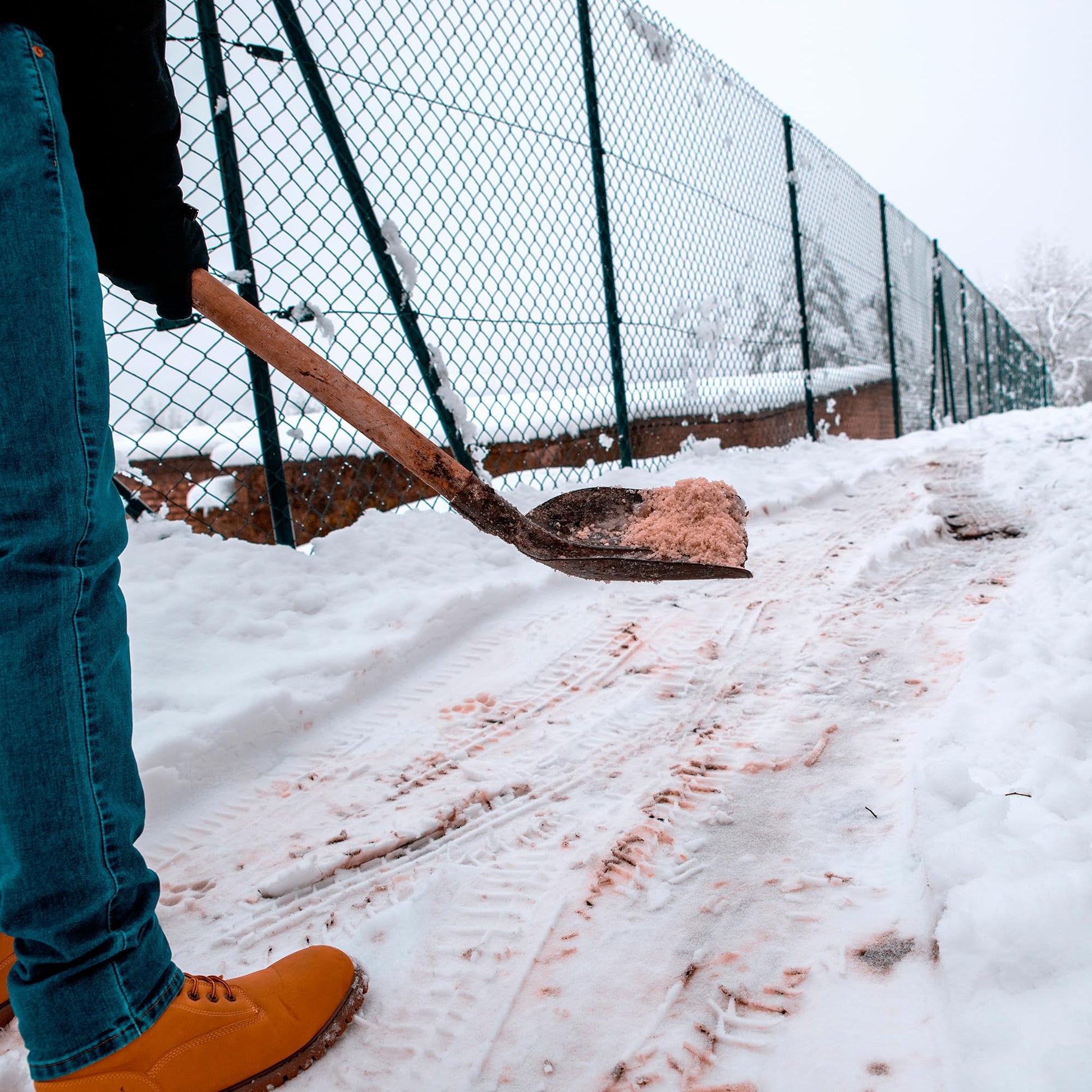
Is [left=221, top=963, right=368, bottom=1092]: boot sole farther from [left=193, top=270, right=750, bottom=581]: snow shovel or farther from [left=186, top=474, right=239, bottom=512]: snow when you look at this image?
[left=186, top=474, right=239, bottom=512]: snow

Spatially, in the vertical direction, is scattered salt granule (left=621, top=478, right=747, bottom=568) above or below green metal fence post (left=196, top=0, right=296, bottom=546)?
below

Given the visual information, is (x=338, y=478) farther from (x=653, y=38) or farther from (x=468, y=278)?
(x=653, y=38)

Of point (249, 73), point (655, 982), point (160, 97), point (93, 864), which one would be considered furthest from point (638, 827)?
point (249, 73)

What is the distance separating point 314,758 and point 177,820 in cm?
33

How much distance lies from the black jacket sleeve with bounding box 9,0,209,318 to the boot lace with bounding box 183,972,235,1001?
1.09 meters

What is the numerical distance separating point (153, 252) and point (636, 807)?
134 centimetres

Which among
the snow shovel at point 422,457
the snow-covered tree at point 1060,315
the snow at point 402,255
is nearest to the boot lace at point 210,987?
the snow shovel at point 422,457

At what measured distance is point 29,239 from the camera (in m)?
0.80

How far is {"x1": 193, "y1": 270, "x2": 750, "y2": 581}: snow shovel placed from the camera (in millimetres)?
1324

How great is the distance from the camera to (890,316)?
366 inches

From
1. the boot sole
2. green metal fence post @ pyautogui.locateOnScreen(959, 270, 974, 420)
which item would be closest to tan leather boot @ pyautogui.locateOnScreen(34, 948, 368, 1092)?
the boot sole

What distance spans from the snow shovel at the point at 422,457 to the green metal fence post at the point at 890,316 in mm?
8915

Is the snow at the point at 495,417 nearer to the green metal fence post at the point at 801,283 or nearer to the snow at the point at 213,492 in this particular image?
the snow at the point at 213,492

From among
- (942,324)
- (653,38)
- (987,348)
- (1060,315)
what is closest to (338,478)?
(653,38)
